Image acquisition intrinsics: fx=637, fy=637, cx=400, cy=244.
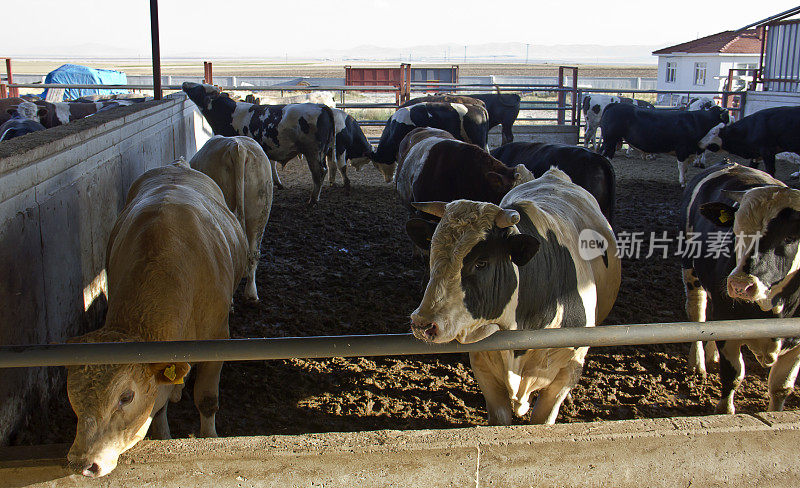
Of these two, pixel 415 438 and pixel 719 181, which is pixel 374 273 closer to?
pixel 719 181

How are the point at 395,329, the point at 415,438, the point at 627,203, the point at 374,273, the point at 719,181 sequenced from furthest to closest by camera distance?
the point at 627,203 → the point at 374,273 → the point at 395,329 → the point at 719,181 → the point at 415,438

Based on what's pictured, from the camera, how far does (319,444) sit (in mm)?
2330

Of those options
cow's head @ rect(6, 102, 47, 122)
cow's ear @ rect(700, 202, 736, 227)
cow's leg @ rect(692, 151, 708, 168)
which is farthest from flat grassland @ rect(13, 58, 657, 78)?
cow's ear @ rect(700, 202, 736, 227)

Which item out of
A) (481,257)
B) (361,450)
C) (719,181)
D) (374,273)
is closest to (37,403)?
(361,450)

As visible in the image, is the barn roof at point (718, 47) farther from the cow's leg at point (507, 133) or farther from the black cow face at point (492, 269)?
the black cow face at point (492, 269)

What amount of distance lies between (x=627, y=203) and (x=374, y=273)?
4.75m

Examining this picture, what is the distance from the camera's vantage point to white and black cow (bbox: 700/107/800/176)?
A: 1087 centimetres

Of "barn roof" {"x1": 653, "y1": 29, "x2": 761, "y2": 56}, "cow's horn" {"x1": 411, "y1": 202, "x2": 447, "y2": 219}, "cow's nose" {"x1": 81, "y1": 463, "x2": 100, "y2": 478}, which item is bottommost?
"cow's nose" {"x1": 81, "y1": 463, "x2": 100, "y2": 478}

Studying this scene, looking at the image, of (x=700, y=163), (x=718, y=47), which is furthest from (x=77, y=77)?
(x=718, y=47)

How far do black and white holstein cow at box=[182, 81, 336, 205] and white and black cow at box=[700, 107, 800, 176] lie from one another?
23.0ft

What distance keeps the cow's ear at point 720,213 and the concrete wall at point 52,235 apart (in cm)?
356

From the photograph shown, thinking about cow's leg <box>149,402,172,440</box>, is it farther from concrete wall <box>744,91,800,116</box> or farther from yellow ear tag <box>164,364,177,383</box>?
concrete wall <box>744,91,800,116</box>

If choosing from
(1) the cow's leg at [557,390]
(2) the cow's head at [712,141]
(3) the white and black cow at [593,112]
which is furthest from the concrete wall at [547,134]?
(1) the cow's leg at [557,390]

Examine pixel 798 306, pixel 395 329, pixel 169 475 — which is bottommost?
pixel 395 329
